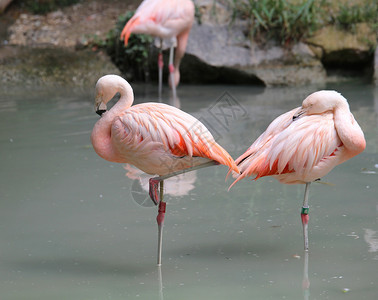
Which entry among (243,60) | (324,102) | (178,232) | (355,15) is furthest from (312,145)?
(355,15)

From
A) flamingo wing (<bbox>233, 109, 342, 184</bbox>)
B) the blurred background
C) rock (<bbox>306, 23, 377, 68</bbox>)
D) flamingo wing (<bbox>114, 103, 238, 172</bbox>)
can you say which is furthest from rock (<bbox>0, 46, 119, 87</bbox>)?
flamingo wing (<bbox>233, 109, 342, 184</bbox>)

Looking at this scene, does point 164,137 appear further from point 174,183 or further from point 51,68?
point 51,68

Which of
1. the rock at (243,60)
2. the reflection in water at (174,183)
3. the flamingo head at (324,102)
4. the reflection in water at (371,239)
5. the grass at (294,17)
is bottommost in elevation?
the rock at (243,60)

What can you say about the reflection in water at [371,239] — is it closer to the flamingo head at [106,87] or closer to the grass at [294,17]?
the flamingo head at [106,87]

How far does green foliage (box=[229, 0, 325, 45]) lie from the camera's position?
28.5ft

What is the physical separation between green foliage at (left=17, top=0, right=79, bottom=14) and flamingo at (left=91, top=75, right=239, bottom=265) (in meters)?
7.77

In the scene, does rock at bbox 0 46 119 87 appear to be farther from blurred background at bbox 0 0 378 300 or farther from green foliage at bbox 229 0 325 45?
green foliage at bbox 229 0 325 45

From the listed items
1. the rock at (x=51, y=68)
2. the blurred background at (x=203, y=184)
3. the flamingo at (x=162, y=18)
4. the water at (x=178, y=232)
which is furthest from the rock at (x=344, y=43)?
the water at (x=178, y=232)

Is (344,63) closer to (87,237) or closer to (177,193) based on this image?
(177,193)

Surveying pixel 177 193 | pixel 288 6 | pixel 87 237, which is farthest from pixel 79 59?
pixel 87 237

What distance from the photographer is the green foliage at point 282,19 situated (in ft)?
28.5

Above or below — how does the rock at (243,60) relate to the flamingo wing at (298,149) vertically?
below

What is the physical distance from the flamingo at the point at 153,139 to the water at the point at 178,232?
0.30m

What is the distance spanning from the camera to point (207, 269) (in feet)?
10.1
